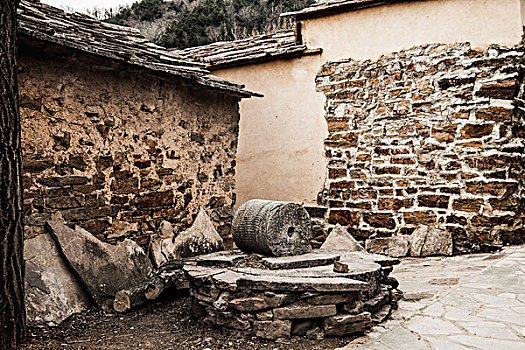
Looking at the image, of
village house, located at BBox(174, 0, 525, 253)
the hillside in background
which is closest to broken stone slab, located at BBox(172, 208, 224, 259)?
village house, located at BBox(174, 0, 525, 253)

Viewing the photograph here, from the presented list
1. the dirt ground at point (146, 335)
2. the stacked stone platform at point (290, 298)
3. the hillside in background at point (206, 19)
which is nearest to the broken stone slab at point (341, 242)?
the stacked stone platform at point (290, 298)

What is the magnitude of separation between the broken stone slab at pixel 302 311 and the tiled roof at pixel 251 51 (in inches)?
212

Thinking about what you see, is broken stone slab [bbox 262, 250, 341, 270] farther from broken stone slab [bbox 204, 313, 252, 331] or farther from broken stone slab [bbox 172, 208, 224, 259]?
broken stone slab [bbox 172, 208, 224, 259]

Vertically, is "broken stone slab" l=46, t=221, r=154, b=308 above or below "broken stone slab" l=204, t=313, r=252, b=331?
above

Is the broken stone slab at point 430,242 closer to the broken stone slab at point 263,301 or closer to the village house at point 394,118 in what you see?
the village house at point 394,118

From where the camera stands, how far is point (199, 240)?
227 inches

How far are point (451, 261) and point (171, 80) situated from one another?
14.4ft

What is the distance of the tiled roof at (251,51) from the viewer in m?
8.20

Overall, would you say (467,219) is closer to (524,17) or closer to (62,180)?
(524,17)

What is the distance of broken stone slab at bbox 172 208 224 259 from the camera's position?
18.1ft

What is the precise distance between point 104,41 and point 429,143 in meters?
4.75

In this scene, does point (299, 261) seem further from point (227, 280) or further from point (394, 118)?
point (394, 118)

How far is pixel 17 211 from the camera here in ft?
10.5

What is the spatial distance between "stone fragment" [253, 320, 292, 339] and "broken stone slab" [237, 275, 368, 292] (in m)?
0.25
